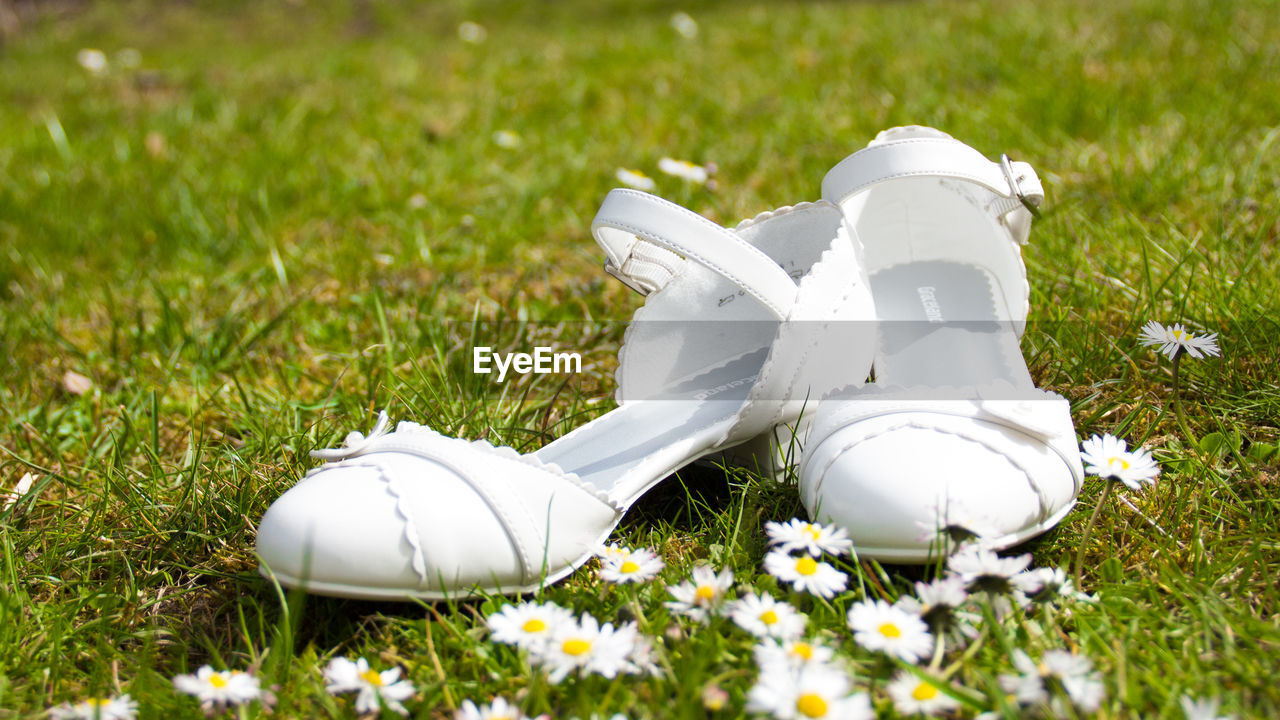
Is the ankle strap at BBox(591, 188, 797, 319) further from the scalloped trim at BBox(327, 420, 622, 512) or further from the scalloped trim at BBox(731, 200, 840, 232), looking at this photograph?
the scalloped trim at BBox(327, 420, 622, 512)

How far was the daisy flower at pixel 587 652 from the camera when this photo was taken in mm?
1126

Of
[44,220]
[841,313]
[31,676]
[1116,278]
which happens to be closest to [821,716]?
[841,313]

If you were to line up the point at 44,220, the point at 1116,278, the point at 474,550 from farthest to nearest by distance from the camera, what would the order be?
the point at 44,220, the point at 1116,278, the point at 474,550

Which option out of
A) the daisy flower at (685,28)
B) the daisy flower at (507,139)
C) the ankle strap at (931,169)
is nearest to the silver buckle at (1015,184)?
the ankle strap at (931,169)

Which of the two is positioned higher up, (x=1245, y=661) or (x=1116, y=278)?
(x=1116, y=278)

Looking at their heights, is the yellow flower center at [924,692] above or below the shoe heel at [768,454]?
above

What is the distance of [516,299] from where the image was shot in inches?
108

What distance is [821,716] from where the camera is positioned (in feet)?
3.26

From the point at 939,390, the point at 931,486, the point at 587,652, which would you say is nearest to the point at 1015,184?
the point at 939,390

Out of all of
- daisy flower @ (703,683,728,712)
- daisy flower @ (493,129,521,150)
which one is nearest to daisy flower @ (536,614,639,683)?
daisy flower @ (703,683,728,712)

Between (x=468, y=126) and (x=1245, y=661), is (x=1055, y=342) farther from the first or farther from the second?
(x=468, y=126)

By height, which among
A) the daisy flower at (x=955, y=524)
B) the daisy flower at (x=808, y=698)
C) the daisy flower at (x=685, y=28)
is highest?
the daisy flower at (x=685, y=28)

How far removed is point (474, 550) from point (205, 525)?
2.02 feet

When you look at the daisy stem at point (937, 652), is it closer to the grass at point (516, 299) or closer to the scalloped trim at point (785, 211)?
the grass at point (516, 299)
